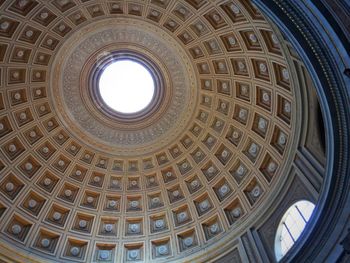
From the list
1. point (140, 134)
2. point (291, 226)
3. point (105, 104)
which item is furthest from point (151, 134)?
point (291, 226)

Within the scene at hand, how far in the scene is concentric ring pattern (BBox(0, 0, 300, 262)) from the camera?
18531 millimetres

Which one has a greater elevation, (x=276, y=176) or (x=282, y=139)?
(x=282, y=139)

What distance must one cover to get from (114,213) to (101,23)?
36.0 feet

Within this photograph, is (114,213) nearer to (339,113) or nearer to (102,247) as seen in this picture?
(102,247)

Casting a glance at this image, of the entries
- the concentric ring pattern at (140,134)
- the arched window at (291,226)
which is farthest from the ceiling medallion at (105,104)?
the arched window at (291,226)

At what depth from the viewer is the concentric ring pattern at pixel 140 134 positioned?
60.8 ft

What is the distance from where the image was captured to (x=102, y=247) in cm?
2097

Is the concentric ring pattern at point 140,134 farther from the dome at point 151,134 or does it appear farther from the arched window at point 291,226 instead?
the arched window at point 291,226

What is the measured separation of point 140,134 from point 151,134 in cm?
72

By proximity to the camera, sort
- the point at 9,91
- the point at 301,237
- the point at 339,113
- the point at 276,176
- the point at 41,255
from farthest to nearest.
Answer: the point at 9,91 < the point at 41,255 < the point at 276,176 < the point at 301,237 < the point at 339,113

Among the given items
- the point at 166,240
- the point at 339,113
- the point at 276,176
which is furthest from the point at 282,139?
the point at 166,240

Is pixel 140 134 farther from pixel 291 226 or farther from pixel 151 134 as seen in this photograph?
pixel 291 226

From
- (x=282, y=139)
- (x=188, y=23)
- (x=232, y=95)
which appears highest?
(x=188, y=23)

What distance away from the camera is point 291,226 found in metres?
16.3
